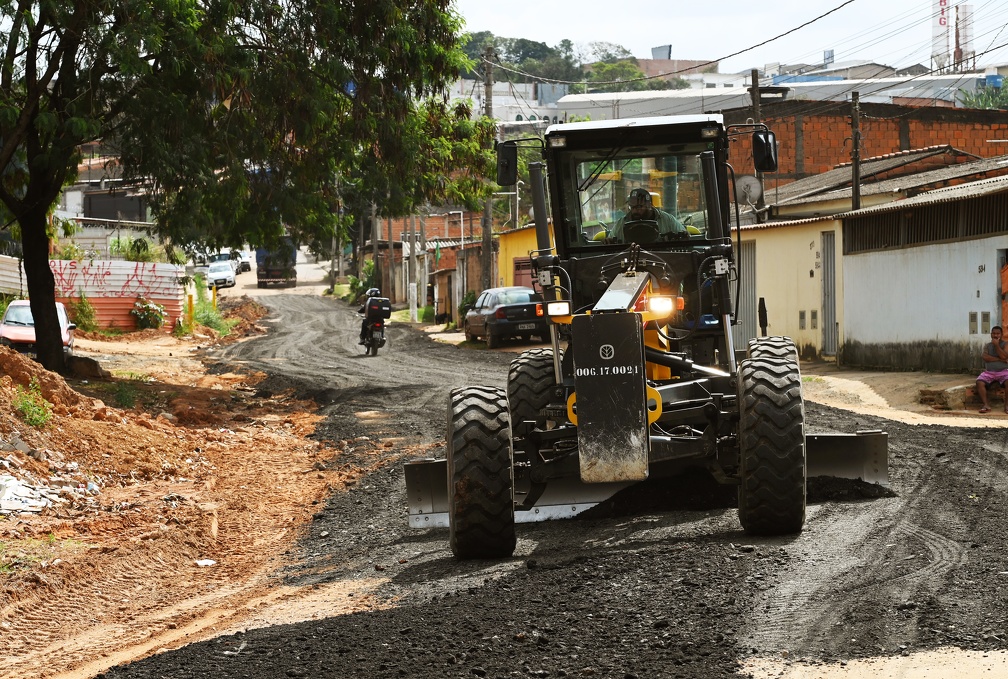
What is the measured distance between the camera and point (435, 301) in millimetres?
50062

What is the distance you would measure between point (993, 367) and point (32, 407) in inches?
485

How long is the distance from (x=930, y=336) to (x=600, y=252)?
14028mm

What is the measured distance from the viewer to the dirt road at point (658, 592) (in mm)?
5523

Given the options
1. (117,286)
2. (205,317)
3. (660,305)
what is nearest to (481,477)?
(660,305)

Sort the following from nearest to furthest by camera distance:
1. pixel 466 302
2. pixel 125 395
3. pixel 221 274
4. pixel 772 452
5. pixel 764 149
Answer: pixel 772 452 < pixel 764 149 < pixel 125 395 < pixel 466 302 < pixel 221 274

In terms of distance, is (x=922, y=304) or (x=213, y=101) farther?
(x=922, y=304)

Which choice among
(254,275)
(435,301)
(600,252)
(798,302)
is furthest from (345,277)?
(600,252)

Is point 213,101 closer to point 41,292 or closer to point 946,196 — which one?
point 41,292

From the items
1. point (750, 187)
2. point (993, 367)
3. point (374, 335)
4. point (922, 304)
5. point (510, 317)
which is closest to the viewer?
point (993, 367)

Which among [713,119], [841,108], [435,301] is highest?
[841,108]

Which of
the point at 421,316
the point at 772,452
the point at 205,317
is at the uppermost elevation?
the point at 772,452

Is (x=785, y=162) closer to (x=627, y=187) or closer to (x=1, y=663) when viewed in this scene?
(x=627, y=187)

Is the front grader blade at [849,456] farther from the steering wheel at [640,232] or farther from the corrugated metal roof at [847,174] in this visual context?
the corrugated metal roof at [847,174]

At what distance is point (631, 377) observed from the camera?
7461 mm
